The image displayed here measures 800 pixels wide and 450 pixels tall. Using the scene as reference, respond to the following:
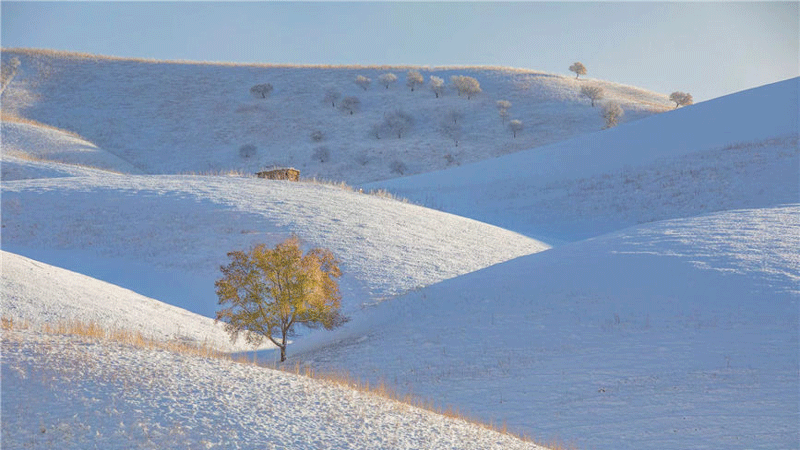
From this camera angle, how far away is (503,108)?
253 ft

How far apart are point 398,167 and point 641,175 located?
2590cm

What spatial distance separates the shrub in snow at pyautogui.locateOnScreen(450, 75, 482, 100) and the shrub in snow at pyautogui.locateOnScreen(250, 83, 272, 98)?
23889 mm

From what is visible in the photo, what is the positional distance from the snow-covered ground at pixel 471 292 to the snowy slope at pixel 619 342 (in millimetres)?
62

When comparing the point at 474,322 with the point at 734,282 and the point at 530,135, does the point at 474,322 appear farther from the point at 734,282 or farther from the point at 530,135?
the point at 530,135

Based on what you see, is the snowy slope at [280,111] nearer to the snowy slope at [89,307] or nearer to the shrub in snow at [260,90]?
the shrub in snow at [260,90]

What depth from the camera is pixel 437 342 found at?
16938 mm

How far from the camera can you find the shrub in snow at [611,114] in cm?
7019

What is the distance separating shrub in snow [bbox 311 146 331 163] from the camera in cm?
6644

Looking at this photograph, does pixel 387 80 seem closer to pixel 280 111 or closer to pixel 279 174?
pixel 280 111

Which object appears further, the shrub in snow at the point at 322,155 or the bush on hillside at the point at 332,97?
the bush on hillside at the point at 332,97

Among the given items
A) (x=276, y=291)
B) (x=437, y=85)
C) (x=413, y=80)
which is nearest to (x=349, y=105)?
(x=413, y=80)

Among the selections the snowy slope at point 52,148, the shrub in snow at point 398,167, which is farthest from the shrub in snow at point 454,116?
the snowy slope at point 52,148

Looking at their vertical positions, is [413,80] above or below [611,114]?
above

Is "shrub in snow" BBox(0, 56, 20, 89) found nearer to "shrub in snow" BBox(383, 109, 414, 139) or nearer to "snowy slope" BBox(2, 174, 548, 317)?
"shrub in snow" BBox(383, 109, 414, 139)
